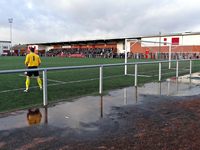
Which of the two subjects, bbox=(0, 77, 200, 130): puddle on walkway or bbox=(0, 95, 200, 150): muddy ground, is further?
bbox=(0, 77, 200, 130): puddle on walkway

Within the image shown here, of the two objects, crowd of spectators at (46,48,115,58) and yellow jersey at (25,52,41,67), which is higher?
crowd of spectators at (46,48,115,58)

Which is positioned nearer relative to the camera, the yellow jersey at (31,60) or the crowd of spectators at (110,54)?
the yellow jersey at (31,60)

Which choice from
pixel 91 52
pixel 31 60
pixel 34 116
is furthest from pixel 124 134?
pixel 91 52

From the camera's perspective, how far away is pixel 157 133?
4848 millimetres

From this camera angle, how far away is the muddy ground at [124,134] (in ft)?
13.8

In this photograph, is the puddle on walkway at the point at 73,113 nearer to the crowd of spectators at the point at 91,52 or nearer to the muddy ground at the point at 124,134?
the muddy ground at the point at 124,134

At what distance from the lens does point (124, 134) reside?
477 cm

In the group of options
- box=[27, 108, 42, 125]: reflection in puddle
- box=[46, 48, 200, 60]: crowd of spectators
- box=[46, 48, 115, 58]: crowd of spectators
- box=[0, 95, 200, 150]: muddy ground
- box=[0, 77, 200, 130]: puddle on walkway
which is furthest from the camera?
box=[46, 48, 115, 58]: crowd of spectators

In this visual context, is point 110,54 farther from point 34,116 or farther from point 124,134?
point 124,134

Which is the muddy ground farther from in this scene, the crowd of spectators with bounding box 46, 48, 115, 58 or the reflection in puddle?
the crowd of spectators with bounding box 46, 48, 115, 58

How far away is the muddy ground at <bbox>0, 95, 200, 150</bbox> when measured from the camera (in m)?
4.20

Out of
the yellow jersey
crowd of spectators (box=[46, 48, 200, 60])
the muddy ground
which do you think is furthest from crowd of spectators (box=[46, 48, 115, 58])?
the muddy ground

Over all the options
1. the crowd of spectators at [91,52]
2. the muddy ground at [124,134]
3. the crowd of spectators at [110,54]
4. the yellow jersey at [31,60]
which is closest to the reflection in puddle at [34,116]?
the muddy ground at [124,134]

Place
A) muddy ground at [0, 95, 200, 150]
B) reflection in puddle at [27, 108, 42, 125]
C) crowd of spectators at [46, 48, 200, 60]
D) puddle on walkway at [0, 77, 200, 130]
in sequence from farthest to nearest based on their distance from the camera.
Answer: crowd of spectators at [46, 48, 200, 60] < reflection in puddle at [27, 108, 42, 125] < puddle on walkway at [0, 77, 200, 130] < muddy ground at [0, 95, 200, 150]
